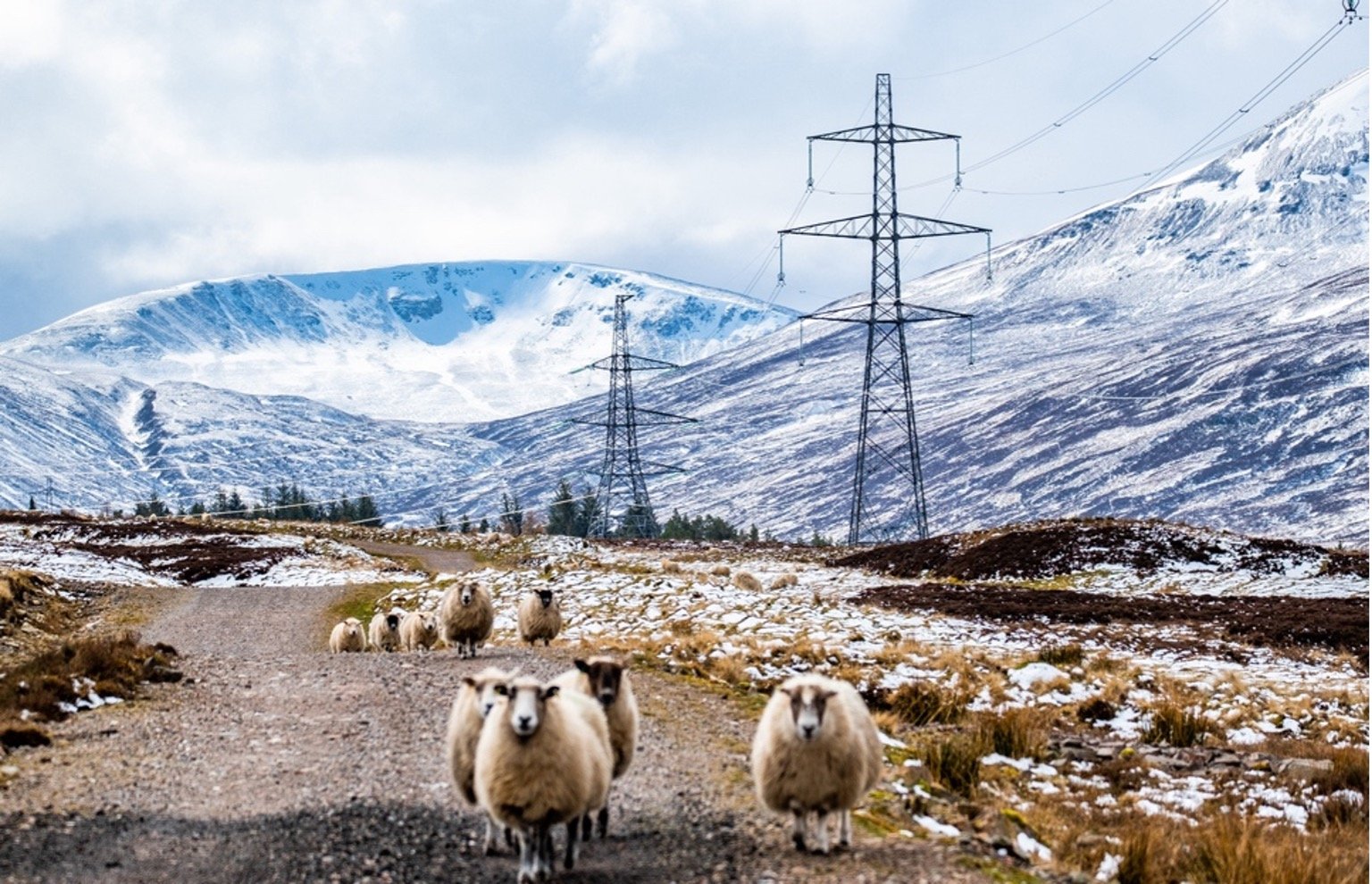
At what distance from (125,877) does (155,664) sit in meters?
12.3

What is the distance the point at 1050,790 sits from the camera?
16406 mm

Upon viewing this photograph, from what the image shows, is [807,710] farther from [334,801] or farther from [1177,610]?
[1177,610]

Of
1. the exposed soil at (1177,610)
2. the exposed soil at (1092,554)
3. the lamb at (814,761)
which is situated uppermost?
the exposed soil at (1092,554)

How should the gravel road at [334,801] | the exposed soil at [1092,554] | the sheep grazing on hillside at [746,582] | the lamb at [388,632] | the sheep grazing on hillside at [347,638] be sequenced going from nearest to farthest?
the gravel road at [334,801], the lamb at [388,632], the sheep grazing on hillside at [347,638], the sheep grazing on hillside at [746,582], the exposed soil at [1092,554]

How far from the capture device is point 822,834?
1197cm

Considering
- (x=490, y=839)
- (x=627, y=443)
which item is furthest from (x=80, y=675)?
(x=627, y=443)

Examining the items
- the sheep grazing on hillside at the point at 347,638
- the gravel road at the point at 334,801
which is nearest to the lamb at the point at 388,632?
the sheep grazing on hillside at the point at 347,638

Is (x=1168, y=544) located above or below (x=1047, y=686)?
above

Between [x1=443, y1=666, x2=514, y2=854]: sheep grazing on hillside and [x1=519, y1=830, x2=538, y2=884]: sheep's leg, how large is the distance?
1.18 m

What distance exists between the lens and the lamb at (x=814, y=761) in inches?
480

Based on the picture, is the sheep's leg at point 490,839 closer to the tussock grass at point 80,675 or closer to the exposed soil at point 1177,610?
the tussock grass at point 80,675

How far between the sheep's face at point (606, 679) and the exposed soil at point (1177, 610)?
20816 millimetres

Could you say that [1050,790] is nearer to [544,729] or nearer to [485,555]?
[544,729]

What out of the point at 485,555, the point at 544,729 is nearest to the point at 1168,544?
the point at 485,555
